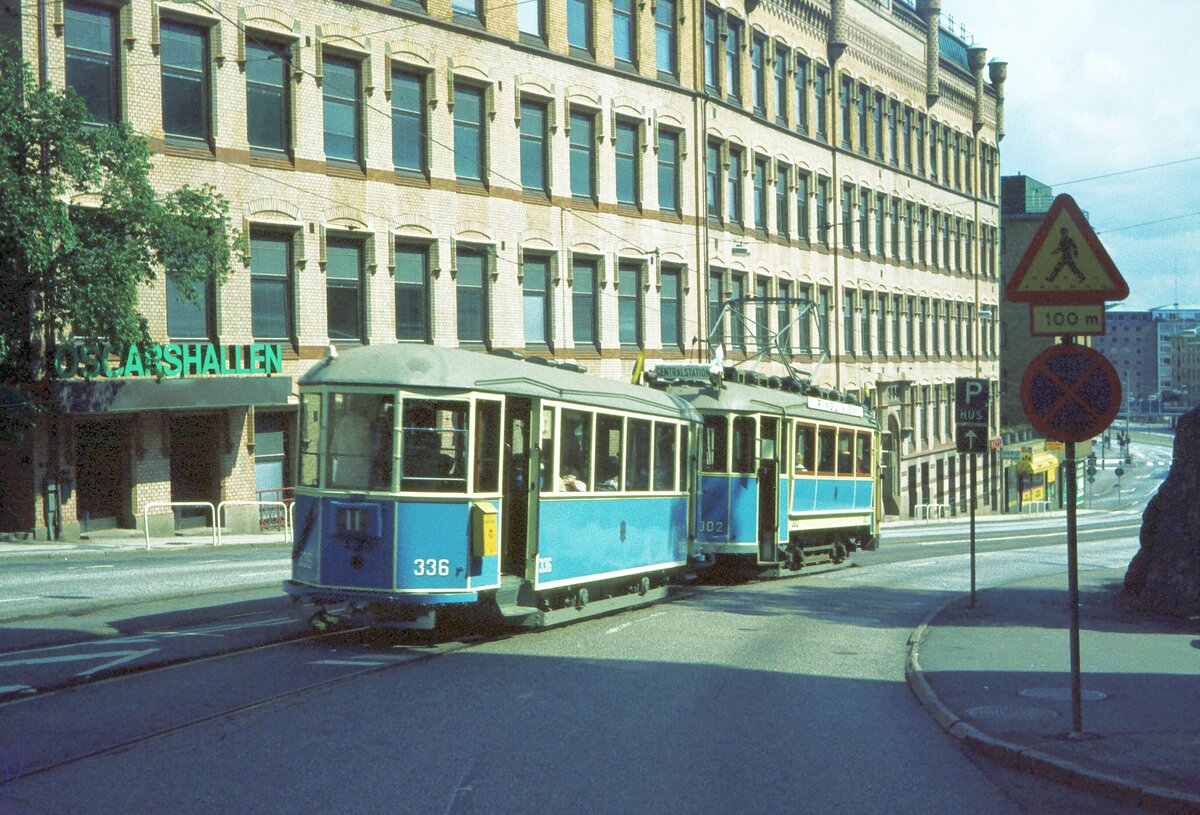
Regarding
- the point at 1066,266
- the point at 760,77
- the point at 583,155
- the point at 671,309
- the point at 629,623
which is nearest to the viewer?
the point at 1066,266

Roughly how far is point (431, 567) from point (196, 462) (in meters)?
18.1

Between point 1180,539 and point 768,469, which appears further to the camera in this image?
point 768,469

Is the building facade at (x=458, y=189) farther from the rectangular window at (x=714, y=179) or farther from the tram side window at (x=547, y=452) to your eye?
the tram side window at (x=547, y=452)

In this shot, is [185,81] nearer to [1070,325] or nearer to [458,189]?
[458,189]

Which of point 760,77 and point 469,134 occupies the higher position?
point 760,77

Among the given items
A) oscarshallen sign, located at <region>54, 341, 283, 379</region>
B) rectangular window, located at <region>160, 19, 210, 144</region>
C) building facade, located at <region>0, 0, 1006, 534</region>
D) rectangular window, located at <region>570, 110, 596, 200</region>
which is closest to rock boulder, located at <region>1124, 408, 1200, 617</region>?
building facade, located at <region>0, 0, 1006, 534</region>

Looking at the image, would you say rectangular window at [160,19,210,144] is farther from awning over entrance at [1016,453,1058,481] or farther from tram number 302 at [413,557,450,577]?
awning over entrance at [1016,453,1058,481]

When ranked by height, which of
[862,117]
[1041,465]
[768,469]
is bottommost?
[1041,465]

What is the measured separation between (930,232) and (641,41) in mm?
27926

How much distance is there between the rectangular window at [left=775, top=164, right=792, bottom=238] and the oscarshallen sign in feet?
77.5

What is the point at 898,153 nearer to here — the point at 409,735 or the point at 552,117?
the point at 552,117

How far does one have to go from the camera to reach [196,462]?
29.3m

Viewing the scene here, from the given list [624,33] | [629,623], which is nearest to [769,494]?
[629,623]

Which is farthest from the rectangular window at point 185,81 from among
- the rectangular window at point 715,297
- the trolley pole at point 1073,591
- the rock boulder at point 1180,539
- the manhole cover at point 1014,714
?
the trolley pole at point 1073,591
